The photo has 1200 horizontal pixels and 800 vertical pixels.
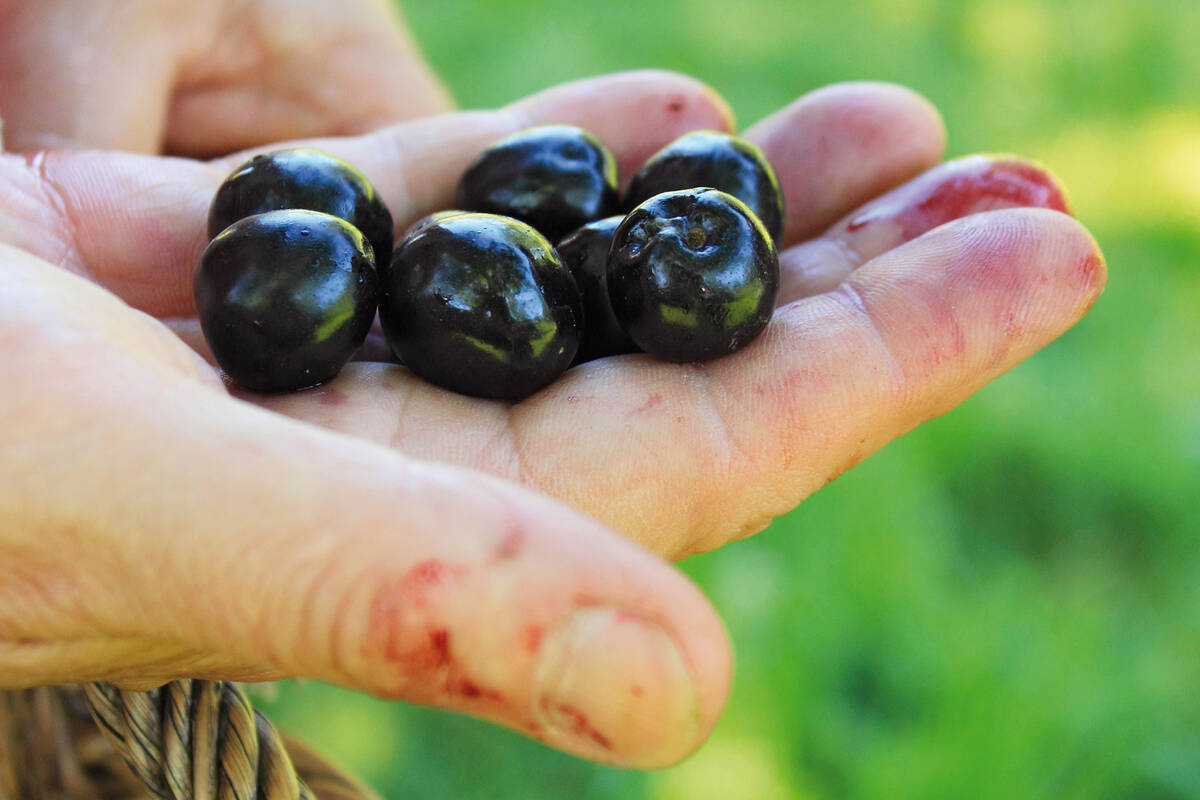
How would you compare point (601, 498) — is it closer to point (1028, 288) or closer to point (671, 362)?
point (671, 362)

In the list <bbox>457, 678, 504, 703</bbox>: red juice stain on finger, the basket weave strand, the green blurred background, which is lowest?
the green blurred background

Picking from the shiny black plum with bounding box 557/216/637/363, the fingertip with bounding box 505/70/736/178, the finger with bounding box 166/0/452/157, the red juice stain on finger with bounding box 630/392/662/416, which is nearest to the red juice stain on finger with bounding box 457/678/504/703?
the red juice stain on finger with bounding box 630/392/662/416

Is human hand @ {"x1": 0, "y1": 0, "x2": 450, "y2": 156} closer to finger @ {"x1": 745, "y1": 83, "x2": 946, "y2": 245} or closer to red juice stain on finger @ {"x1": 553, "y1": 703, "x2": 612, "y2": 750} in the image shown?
finger @ {"x1": 745, "y1": 83, "x2": 946, "y2": 245}

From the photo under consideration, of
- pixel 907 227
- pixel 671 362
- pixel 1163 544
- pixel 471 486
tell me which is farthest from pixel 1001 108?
pixel 471 486

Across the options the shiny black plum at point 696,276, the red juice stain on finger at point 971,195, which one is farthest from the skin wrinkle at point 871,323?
the red juice stain on finger at point 971,195

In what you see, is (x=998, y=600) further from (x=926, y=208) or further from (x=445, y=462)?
(x=445, y=462)
